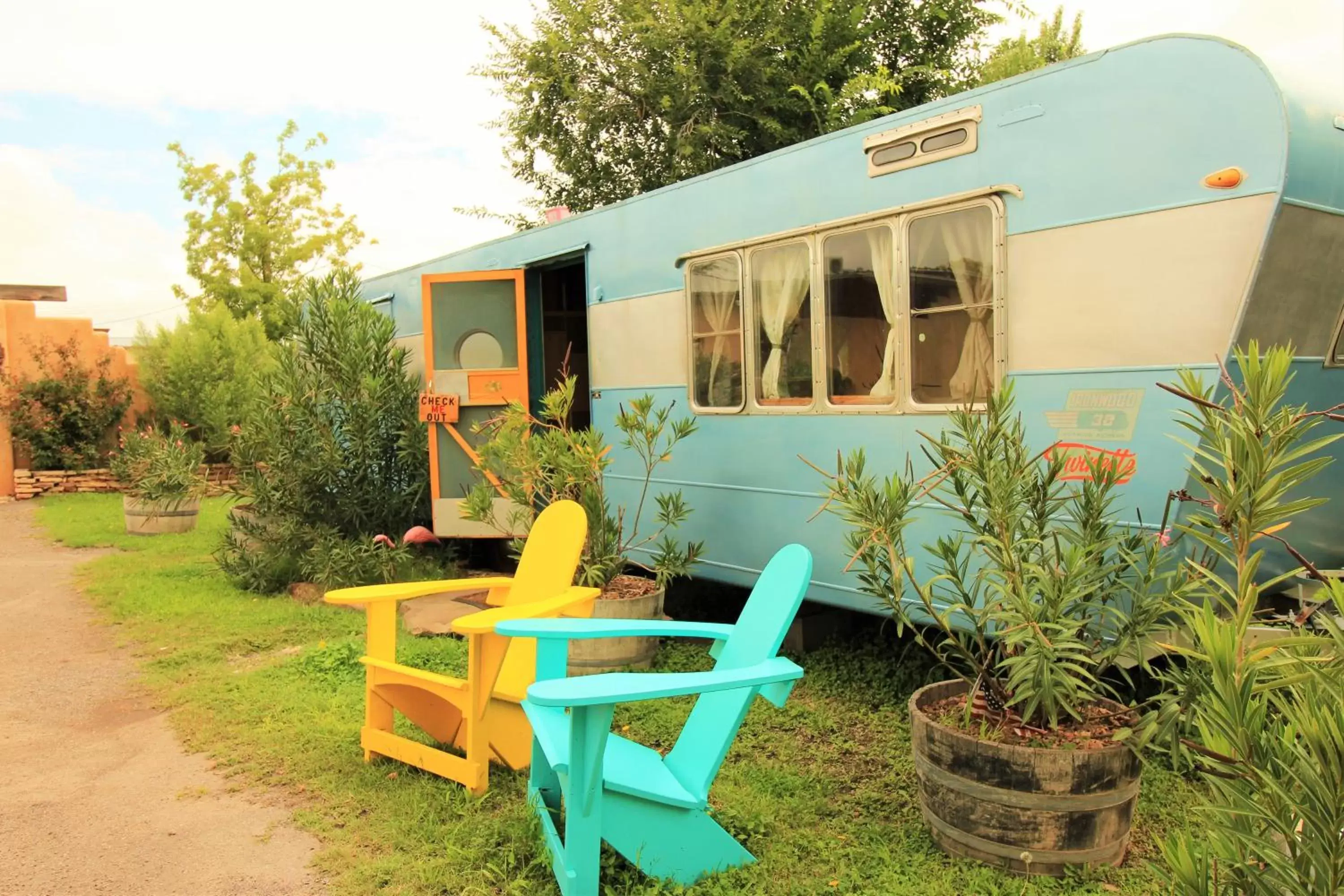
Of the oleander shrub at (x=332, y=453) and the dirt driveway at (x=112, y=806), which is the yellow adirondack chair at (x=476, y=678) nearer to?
the dirt driveway at (x=112, y=806)

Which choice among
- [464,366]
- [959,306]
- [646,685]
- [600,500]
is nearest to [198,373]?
[464,366]

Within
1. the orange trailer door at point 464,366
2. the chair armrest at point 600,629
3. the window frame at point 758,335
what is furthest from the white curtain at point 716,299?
the chair armrest at point 600,629

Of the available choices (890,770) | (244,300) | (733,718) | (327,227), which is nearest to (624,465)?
(890,770)

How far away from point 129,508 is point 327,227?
18.9m

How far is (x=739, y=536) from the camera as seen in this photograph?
18.0ft

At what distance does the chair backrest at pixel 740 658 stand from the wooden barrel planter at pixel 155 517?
31.8ft

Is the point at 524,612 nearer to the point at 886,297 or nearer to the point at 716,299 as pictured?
the point at 886,297

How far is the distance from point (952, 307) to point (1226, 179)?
1.21m

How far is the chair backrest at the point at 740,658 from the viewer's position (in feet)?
9.93

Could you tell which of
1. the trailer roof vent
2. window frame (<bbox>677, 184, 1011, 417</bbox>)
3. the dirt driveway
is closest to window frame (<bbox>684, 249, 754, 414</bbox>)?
window frame (<bbox>677, 184, 1011, 417</bbox>)

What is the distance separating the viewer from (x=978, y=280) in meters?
4.22

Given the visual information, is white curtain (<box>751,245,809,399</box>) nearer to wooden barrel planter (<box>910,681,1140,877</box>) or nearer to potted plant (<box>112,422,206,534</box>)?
wooden barrel planter (<box>910,681,1140,877</box>)

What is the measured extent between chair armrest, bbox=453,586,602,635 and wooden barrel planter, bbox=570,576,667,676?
1.23m

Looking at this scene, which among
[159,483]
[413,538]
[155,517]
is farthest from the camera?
[155,517]
